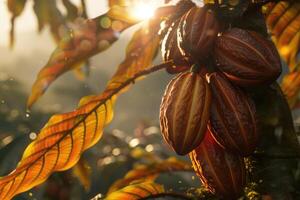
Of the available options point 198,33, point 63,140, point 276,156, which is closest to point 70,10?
point 63,140

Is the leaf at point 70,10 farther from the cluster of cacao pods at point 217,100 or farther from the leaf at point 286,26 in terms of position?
the cluster of cacao pods at point 217,100

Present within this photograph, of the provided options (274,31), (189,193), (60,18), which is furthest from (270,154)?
(60,18)

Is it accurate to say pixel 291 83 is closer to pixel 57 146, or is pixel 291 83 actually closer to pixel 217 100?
pixel 217 100

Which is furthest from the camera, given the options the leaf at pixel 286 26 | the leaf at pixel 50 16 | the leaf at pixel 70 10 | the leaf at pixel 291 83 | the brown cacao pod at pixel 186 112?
the leaf at pixel 70 10

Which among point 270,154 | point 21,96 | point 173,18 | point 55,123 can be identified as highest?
point 173,18

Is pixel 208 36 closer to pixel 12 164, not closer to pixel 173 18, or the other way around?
pixel 173 18

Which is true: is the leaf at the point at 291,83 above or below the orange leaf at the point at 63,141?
below

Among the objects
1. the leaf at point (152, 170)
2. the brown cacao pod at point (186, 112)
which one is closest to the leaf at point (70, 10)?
the leaf at point (152, 170)
